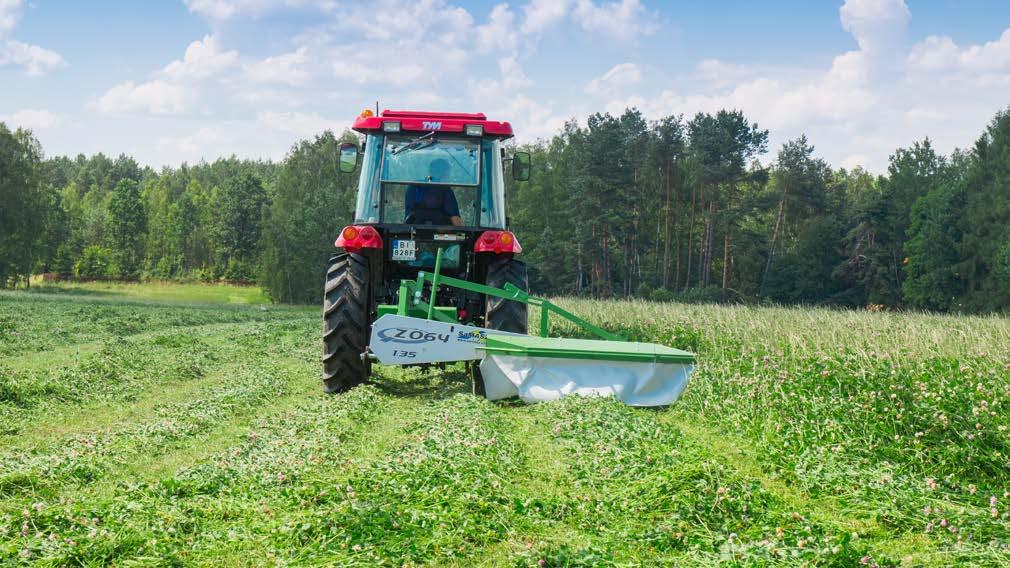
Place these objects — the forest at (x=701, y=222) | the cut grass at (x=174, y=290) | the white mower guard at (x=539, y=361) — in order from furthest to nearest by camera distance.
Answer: the cut grass at (x=174, y=290) < the forest at (x=701, y=222) < the white mower guard at (x=539, y=361)

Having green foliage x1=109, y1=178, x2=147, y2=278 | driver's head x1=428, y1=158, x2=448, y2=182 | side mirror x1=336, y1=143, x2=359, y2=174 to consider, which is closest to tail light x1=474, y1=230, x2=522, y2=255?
driver's head x1=428, y1=158, x2=448, y2=182

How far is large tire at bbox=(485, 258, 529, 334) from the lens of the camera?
30.0 feet

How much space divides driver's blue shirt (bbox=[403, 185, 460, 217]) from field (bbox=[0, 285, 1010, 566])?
214 cm

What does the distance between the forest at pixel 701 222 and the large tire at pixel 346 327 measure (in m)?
38.8

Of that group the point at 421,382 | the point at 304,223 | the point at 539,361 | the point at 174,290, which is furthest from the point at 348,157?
the point at 174,290

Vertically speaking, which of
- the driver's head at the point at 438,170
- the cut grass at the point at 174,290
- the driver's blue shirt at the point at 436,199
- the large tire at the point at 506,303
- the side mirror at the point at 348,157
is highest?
the side mirror at the point at 348,157

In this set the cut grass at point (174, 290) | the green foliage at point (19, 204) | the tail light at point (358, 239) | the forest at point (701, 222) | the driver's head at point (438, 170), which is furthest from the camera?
the cut grass at point (174, 290)

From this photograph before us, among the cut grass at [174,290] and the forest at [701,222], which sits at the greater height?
the forest at [701,222]

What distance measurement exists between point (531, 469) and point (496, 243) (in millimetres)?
4042

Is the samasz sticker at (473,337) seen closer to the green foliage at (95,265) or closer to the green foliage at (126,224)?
the green foliage at (95,265)

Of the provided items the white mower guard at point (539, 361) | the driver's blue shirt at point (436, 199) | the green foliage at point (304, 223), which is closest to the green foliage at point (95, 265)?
the green foliage at point (304, 223)

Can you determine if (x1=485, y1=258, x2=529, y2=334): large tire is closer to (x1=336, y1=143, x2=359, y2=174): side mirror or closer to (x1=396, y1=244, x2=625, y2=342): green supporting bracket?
(x1=396, y1=244, x2=625, y2=342): green supporting bracket

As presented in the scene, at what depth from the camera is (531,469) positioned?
19.0 feet

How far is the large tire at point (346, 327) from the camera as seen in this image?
8.80 metres
